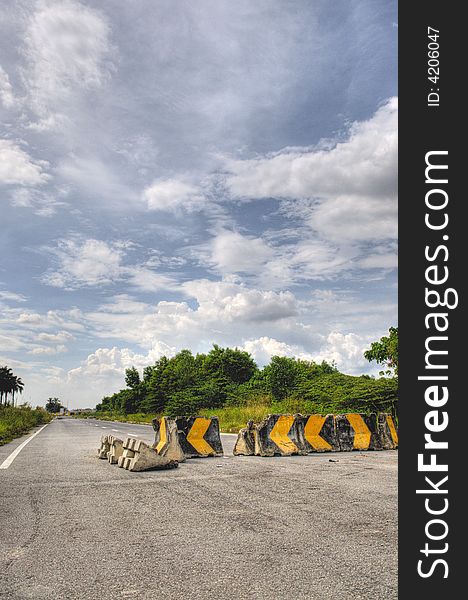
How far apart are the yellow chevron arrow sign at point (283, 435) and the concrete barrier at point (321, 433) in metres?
0.69

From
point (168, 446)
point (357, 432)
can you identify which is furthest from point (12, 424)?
point (357, 432)

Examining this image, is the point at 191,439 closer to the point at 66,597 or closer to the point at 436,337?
the point at 66,597

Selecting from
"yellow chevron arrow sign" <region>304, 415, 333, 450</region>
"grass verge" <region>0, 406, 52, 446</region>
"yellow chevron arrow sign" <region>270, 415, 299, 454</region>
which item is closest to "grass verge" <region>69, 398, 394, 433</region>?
"yellow chevron arrow sign" <region>304, 415, 333, 450</region>

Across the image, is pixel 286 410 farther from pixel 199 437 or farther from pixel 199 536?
pixel 199 536

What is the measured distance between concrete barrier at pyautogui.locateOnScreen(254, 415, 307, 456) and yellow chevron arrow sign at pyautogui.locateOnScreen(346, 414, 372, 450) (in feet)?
5.44

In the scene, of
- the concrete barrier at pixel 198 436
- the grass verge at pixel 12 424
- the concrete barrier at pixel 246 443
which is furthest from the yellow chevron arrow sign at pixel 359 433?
the grass verge at pixel 12 424

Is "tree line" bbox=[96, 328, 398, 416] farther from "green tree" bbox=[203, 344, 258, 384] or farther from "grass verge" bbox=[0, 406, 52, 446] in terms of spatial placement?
"grass verge" bbox=[0, 406, 52, 446]

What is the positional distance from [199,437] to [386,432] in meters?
5.38

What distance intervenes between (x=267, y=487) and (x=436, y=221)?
6314 mm

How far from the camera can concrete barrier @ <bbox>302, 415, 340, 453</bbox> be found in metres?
13.3

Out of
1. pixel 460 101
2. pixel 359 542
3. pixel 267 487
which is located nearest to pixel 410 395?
pixel 460 101

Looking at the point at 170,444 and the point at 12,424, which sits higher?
the point at 170,444

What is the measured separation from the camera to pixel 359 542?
450 cm

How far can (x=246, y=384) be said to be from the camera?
162 ft
